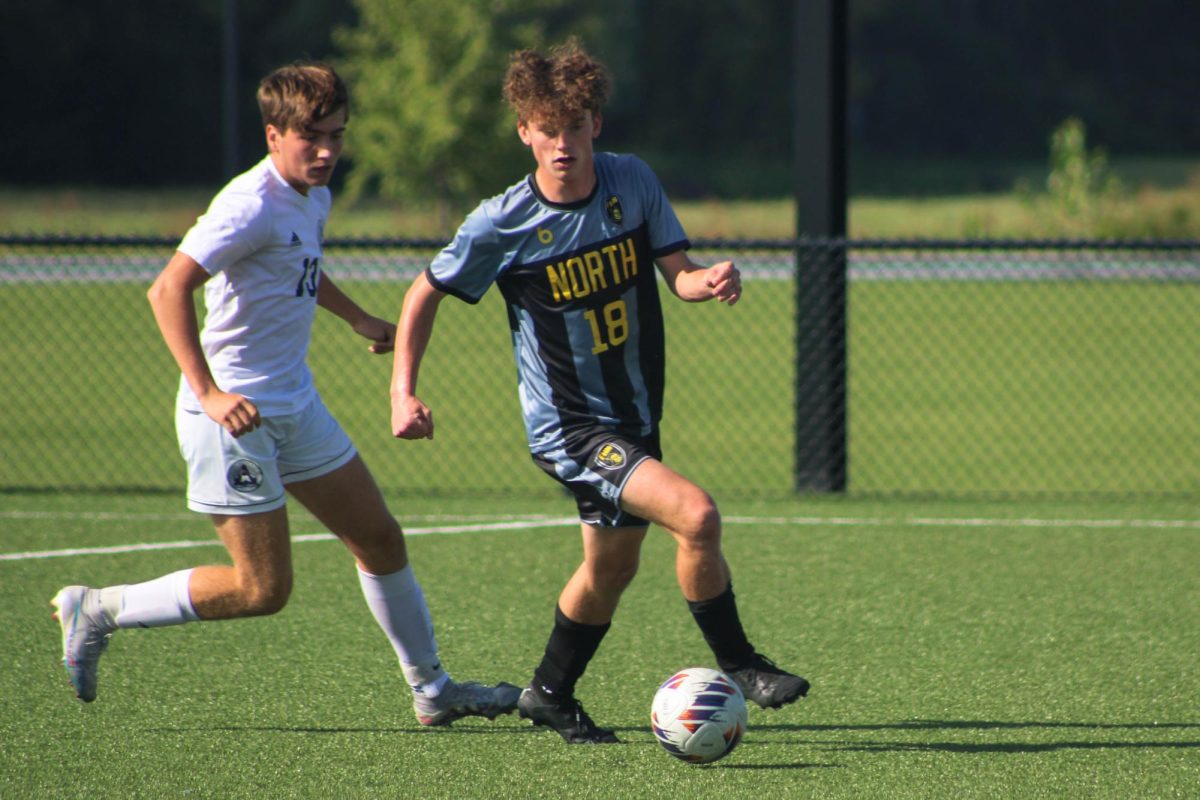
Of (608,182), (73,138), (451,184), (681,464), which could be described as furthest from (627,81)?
(608,182)

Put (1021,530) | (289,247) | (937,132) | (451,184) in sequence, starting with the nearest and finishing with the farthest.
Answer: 1. (289,247)
2. (1021,530)
3. (451,184)
4. (937,132)

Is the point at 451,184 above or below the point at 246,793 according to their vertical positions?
below

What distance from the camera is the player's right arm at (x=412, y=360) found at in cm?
416

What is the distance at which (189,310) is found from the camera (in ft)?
13.4

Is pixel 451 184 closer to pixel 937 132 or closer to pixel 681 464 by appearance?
pixel 681 464

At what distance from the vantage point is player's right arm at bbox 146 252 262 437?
13.1ft

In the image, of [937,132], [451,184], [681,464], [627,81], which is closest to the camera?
[681,464]

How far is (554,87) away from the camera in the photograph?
13.5ft

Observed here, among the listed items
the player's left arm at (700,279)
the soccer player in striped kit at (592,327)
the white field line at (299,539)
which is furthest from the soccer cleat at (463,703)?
the white field line at (299,539)

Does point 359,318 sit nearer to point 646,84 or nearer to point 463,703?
point 463,703

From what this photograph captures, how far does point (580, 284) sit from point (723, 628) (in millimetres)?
1088

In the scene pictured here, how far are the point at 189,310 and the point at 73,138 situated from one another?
51.9 metres

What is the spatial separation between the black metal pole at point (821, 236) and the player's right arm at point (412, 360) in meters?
Answer: 4.52

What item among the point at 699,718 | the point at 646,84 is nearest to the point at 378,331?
the point at 699,718
